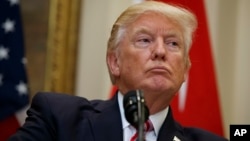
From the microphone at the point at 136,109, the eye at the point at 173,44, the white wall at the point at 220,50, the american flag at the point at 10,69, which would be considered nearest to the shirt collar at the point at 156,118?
the eye at the point at 173,44

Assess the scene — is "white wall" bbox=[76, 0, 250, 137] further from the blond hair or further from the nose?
the nose

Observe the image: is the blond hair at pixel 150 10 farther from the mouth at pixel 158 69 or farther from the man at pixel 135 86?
the mouth at pixel 158 69

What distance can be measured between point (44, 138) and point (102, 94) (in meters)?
1.31

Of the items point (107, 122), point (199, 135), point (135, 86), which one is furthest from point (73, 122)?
point (199, 135)

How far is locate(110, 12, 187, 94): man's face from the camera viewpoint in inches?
66.0

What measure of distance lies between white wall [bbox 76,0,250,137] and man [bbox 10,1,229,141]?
96cm

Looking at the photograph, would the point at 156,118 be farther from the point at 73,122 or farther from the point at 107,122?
the point at 73,122

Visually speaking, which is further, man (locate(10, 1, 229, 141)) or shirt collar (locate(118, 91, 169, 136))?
shirt collar (locate(118, 91, 169, 136))

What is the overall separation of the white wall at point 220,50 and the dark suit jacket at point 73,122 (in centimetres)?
103

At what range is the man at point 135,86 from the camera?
1.61 m

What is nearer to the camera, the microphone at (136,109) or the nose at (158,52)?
the microphone at (136,109)

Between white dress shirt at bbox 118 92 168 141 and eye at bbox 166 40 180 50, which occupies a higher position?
eye at bbox 166 40 180 50

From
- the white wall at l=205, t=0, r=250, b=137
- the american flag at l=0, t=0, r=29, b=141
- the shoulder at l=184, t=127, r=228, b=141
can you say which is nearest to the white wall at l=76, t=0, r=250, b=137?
the white wall at l=205, t=0, r=250, b=137

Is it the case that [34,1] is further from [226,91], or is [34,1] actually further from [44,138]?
[44,138]
